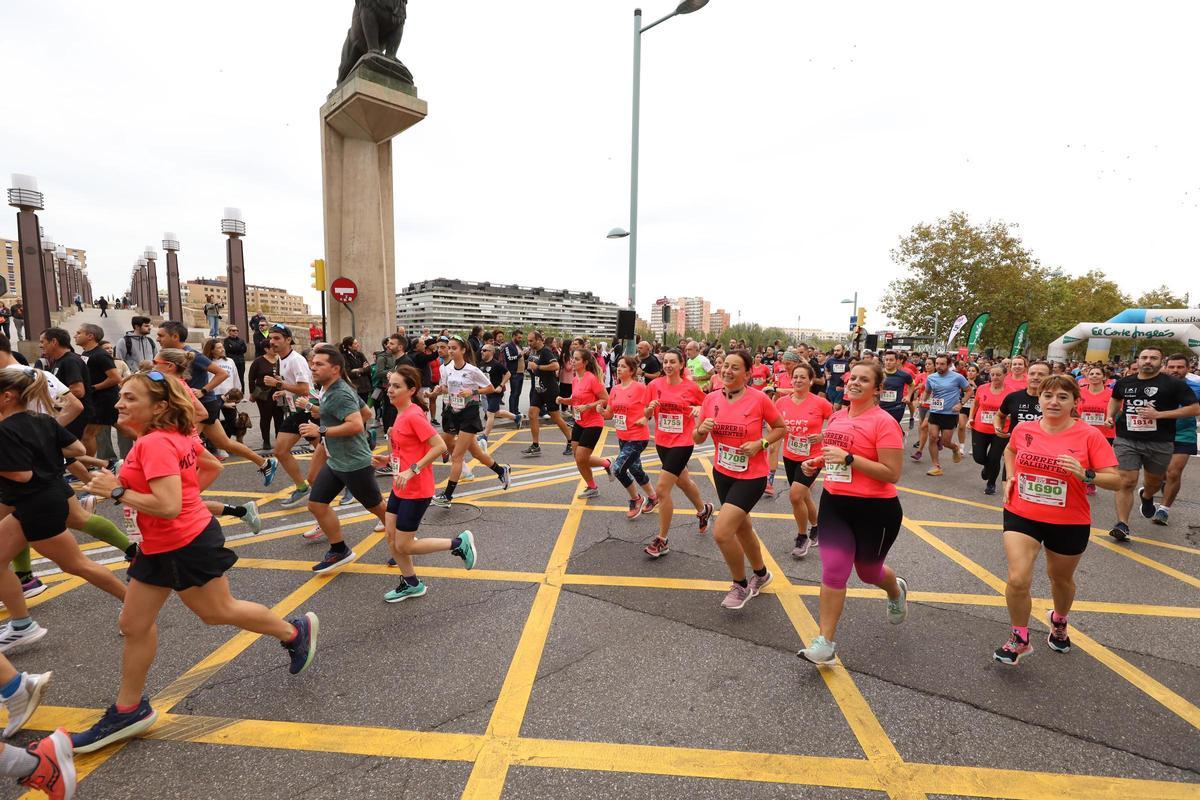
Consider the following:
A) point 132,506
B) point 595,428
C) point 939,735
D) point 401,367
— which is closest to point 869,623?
point 939,735

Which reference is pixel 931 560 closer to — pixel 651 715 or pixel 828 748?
pixel 828 748

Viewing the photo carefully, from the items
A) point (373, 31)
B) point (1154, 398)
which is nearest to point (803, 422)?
point (1154, 398)

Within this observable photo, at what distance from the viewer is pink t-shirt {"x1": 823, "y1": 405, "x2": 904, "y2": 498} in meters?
3.15

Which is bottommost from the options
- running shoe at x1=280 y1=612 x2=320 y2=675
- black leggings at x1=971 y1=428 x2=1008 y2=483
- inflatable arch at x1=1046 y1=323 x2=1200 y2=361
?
running shoe at x1=280 y1=612 x2=320 y2=675

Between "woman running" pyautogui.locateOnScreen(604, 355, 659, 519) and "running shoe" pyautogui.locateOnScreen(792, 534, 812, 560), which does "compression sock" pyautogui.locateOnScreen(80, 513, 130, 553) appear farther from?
"running shoe" pyautogui.locateOnScreen(792, 534, 812, 560)

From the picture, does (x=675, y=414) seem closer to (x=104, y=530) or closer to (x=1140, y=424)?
(x=104, y=530)

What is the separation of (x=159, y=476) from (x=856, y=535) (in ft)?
12.2

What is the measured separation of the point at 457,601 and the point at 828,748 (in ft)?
A: 8.51

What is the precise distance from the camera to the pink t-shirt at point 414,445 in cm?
384

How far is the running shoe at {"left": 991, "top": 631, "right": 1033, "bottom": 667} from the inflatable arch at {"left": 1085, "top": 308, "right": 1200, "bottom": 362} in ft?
97.2

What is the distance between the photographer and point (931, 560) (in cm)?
497

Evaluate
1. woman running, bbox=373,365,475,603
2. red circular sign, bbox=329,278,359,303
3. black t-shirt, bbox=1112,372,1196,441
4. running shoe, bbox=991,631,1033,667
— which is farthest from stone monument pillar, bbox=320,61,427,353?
black t-shirt, bbox=1112,372,1196,441

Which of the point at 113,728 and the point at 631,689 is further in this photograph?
the point at 631,689

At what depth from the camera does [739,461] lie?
389cm
